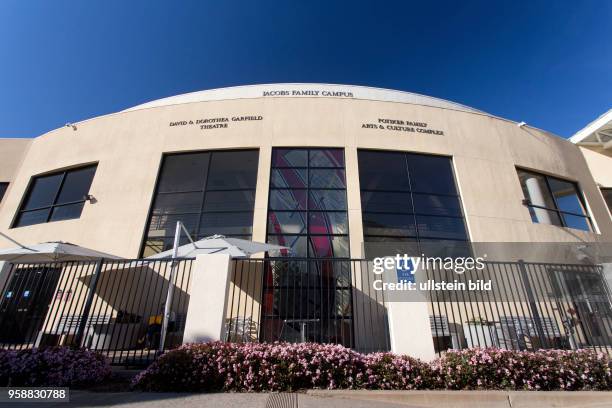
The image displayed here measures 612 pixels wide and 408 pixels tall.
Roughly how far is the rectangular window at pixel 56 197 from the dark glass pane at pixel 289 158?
792 centimetres

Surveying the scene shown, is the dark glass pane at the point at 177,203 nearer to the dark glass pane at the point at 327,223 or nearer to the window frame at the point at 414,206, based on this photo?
the dark glass pane at the point at 327,223

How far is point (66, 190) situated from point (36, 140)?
4079 mm

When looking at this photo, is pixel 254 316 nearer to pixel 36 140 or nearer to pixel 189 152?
pixel 189 152

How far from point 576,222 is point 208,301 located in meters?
15.9

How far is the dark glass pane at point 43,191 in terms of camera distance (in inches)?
505

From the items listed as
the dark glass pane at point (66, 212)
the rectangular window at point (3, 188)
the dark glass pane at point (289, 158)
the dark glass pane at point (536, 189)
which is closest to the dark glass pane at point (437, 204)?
the dark glass pane at point (536, 189)

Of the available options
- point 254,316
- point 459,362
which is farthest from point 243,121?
point 459,362

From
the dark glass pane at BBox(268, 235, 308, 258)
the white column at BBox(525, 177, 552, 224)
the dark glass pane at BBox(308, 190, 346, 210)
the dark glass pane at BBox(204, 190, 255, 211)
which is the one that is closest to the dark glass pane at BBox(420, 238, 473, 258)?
the dark glass pane at BBox(308, 190, 346, 210)

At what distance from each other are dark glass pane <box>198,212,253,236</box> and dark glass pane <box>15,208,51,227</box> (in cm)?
735

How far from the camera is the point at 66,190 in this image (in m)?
12.8

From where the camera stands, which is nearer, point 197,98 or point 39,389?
point 39,389

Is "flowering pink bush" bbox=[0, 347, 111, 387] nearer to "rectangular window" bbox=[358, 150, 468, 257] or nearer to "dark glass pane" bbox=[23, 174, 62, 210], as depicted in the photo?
"rectangular window" bbox=[358, 150, 468, 257]

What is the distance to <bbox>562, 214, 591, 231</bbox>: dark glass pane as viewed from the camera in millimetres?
12789

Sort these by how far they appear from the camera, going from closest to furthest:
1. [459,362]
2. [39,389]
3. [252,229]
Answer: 1. [39,389]
2. [459,362]
3. [252,229]
